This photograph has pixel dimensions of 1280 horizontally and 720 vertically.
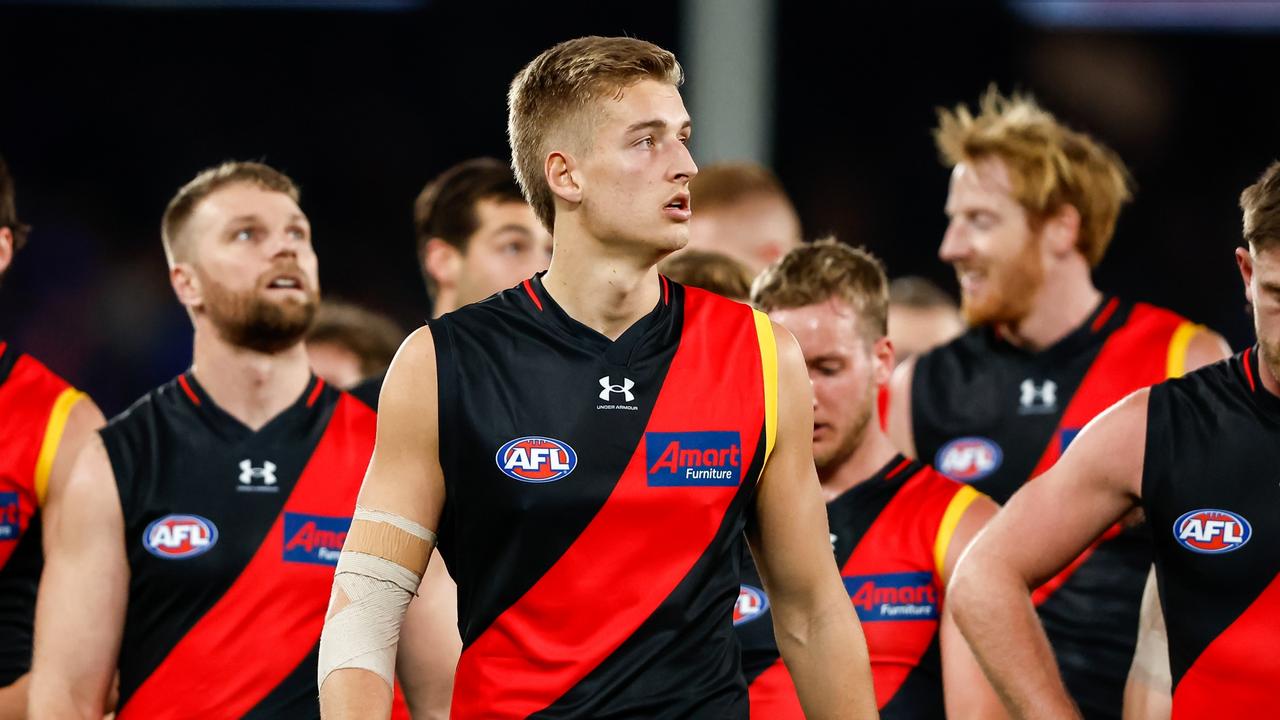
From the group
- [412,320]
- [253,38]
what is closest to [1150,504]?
[412,320]

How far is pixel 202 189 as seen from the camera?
4.22 m

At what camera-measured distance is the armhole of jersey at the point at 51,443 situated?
3922mm

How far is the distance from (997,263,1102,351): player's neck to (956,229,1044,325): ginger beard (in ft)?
0.08

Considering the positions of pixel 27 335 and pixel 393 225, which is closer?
pixel 27 335

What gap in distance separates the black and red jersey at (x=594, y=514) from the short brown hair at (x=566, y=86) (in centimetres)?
31

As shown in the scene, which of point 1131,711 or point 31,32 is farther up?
point 31,32

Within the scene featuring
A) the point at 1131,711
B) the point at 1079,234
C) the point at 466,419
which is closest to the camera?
the point at 466,419

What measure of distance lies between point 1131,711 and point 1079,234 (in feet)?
6.69

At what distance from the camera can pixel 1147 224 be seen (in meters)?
9.91

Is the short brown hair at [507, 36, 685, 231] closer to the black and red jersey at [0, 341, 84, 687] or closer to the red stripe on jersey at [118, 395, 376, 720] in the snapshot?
the red stripe on jersey at [118, 395, 376, 720]

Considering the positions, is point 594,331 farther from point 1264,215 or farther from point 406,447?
point 1264,215

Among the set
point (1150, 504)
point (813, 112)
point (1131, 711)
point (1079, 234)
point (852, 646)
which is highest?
point (813, 112)

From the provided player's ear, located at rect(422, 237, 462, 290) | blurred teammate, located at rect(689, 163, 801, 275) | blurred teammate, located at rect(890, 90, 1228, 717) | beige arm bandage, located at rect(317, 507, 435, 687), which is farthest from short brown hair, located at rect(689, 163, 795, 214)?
beige arm bandage, located at rect(317, 507, 435, 687)

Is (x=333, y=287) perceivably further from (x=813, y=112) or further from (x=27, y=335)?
(x=813, y=112)
